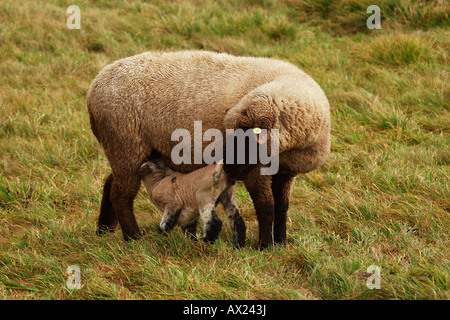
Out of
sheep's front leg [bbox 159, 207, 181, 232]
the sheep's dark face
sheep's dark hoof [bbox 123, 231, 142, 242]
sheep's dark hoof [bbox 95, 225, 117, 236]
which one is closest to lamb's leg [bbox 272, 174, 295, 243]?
the sheep's dark face

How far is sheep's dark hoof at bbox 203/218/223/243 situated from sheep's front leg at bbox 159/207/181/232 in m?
0.37

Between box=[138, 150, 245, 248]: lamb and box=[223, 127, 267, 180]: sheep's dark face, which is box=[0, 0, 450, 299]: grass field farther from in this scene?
box=[223, 127, 267, 180]: sheep's dark face

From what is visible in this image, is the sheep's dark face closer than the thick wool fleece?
Yes

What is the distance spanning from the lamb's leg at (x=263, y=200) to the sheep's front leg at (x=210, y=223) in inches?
12.7

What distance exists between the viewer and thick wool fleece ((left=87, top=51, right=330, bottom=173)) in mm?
3994

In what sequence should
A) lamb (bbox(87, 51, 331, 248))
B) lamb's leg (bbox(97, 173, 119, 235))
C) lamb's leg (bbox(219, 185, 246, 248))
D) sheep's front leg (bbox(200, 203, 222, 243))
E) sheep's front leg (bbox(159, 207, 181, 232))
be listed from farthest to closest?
lamb's leg (bbox(97, 173, 119, 235)) < sheep's front leg (bbox(159, 207, 181, 232)) < lamb's leg (bbox(219, 185, 246, 248)) < sheep's front leg (bbox(200, 203, 222, 243)) < lamb (bbox(87, 51, 331, 248))

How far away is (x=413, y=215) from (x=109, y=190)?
8.76 ft

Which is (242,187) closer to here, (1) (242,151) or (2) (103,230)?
(2) (103,230)

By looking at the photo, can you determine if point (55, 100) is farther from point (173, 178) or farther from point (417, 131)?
point (417, 131)

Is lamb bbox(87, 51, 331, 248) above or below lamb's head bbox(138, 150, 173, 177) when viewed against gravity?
above

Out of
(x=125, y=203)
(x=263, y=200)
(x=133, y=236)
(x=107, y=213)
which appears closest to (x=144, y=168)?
(x=125, y=203)

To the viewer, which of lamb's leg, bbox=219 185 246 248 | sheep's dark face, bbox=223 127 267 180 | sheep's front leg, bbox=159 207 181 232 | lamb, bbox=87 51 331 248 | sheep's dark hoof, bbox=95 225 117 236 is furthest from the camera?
sheep's dark hoof, bbox=95 225 117 236

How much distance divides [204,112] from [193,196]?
690mm

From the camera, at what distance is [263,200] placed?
4.17 meters
